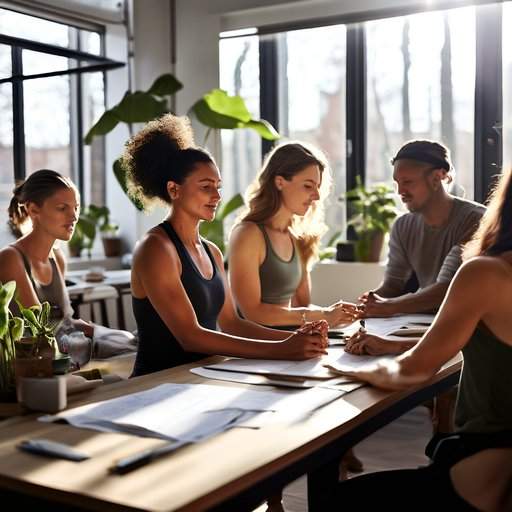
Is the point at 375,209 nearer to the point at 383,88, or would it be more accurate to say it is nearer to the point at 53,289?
the point at 383,88

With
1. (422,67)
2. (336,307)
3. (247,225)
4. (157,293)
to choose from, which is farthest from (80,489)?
(422,67)

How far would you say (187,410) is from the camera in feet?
5.18

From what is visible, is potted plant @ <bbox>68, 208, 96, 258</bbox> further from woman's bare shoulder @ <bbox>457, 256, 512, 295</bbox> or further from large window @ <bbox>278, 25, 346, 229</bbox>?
woman's bare shoulder @ <bbox>457, 256, 512, 295</bbox>

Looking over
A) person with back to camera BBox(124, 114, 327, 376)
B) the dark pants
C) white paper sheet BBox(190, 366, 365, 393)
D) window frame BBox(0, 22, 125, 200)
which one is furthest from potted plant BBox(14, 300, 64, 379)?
window frame BBox(0, 22, 125, 200)

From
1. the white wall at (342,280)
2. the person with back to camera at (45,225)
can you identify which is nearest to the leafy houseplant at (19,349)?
the person with back to camera at (45,225)

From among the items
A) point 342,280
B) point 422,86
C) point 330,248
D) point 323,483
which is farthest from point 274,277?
point 422,86

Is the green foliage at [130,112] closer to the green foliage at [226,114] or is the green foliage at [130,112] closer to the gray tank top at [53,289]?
the green foliage at [226,114]

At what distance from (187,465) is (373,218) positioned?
3.65m

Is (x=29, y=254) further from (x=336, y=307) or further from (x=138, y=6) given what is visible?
(x=138, y=6)

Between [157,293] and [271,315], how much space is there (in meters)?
0.80

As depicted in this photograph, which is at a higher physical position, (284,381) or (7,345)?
(7,345)

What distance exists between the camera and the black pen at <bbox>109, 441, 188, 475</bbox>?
1.24 m

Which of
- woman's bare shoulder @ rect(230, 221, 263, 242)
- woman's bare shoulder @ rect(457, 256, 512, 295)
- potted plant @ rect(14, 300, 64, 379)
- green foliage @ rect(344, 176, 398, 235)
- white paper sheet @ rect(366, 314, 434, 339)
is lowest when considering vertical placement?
white paper sheet @ rect(366, 314, 434, 339)

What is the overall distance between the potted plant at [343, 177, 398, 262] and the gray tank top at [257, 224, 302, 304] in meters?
1.74
